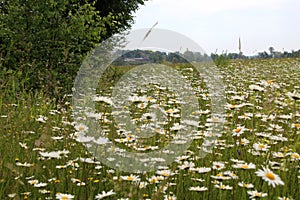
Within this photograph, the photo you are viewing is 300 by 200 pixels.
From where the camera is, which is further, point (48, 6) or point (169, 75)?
point (169, 75)

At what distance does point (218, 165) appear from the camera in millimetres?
2568

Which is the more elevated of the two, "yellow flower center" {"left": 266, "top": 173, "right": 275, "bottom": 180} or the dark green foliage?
the dark green foliage

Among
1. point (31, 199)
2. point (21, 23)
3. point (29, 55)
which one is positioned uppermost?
→ point (21, 23)

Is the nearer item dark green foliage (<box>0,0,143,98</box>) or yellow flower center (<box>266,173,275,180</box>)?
yellow flower center (<box>266,173,275,180</box>)

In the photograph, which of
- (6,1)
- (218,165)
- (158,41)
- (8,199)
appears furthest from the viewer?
(6,1)

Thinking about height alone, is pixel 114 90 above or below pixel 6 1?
below

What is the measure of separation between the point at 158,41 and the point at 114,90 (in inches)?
83.1

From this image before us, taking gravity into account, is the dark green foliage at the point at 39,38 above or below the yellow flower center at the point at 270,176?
above

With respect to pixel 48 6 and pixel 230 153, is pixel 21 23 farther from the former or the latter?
pixel 230 153

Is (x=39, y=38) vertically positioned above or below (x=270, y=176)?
above

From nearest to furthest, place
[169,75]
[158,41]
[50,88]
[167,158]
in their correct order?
[167,158] < [158,41] < [50,88] < [169,75]

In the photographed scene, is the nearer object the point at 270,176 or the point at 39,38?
the point at 270,176

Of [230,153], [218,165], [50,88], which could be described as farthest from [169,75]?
[218,165]

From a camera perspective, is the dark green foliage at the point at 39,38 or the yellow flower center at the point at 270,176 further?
the dark green foliage at the point at 39,38
